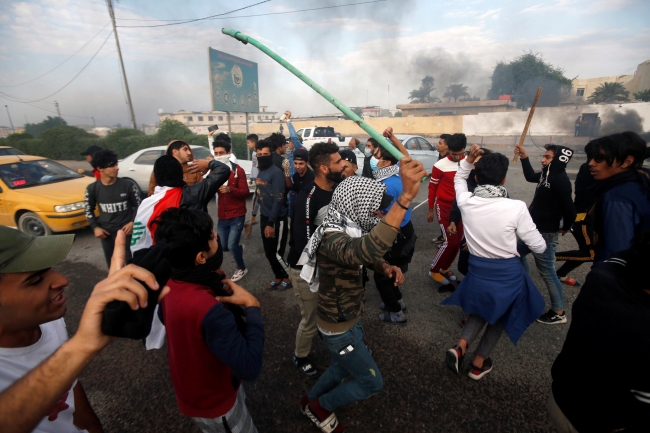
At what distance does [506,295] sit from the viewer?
8.59 feet

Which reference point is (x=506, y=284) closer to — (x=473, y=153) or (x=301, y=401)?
(x=473, y=153)

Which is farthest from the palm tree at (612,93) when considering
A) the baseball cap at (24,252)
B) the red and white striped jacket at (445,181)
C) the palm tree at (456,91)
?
the baseball cap at (24,252)

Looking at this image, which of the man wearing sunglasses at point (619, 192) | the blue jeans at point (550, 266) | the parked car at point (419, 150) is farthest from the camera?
the parked car at point (419, 150)

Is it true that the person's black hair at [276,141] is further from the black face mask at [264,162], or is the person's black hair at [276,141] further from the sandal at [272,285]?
the sandal at [272,285]

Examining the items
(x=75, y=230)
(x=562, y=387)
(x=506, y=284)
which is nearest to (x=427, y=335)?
(x=506, y=284)

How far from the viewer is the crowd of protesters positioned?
974mm

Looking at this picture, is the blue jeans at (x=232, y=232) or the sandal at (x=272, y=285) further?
the blue jeans at (x=232, y=232)

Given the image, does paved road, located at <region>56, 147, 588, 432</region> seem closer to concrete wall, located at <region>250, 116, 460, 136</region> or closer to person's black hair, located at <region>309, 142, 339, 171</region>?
person's black hair, located at <region>309, 142, 339, 171</region>

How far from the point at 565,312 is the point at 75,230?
8934 millimetres

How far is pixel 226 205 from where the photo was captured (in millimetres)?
4527

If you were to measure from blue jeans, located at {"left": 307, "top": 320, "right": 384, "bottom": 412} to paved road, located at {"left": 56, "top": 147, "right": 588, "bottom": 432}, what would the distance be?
0.47m

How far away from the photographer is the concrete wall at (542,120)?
33312 mm

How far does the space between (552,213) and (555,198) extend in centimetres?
18

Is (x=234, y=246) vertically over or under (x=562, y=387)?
under
